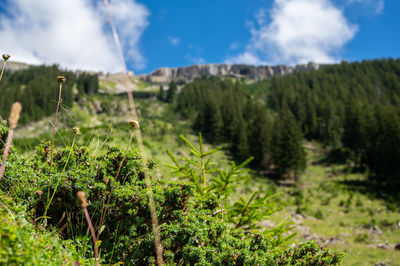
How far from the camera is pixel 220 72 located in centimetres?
16762

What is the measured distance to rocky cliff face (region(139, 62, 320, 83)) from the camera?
515ft

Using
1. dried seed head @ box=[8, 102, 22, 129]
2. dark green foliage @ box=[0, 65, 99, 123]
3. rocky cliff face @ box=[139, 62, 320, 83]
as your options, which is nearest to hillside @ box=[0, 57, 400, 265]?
dried seed head @ box=[8, 102, 22, 129]

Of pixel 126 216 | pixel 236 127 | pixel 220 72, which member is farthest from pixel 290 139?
pixel 220 72

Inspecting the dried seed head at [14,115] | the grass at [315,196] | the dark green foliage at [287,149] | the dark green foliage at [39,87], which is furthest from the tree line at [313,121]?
the dried seed head at [14,115]

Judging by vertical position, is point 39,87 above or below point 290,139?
above

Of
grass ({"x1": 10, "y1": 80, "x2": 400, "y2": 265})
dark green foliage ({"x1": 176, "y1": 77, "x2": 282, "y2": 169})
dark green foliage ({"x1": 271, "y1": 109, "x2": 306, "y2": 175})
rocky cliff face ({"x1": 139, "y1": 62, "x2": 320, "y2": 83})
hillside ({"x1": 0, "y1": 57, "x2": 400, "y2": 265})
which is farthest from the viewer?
rocky cliff face ({"x1": 139, "y1": 62, "x2": 320, "y2": 83})

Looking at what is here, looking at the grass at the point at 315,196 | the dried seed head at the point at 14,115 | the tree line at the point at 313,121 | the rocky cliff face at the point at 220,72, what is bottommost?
the grass at the point at 315,196

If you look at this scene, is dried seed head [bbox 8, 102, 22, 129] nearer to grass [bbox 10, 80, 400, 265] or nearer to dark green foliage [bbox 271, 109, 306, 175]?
grass [bbox 10, 80, 400, 265]

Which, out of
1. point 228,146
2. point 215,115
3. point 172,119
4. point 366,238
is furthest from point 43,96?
point 366,238

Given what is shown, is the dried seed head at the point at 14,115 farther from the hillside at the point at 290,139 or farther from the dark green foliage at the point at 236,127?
the dark green foliage at the point at 236,127

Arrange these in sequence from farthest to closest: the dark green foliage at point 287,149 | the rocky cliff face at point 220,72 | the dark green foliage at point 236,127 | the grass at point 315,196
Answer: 1. the rocky cliff face at point 220,72
2. the dark green foliage at point 236,127
3. the dark green foliage at point 287,149
4. the grass at point 315,196

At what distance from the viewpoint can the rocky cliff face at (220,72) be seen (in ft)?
515

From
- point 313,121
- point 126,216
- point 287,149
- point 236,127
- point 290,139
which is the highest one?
point 313,121

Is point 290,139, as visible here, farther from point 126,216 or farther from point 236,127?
point 126,216
